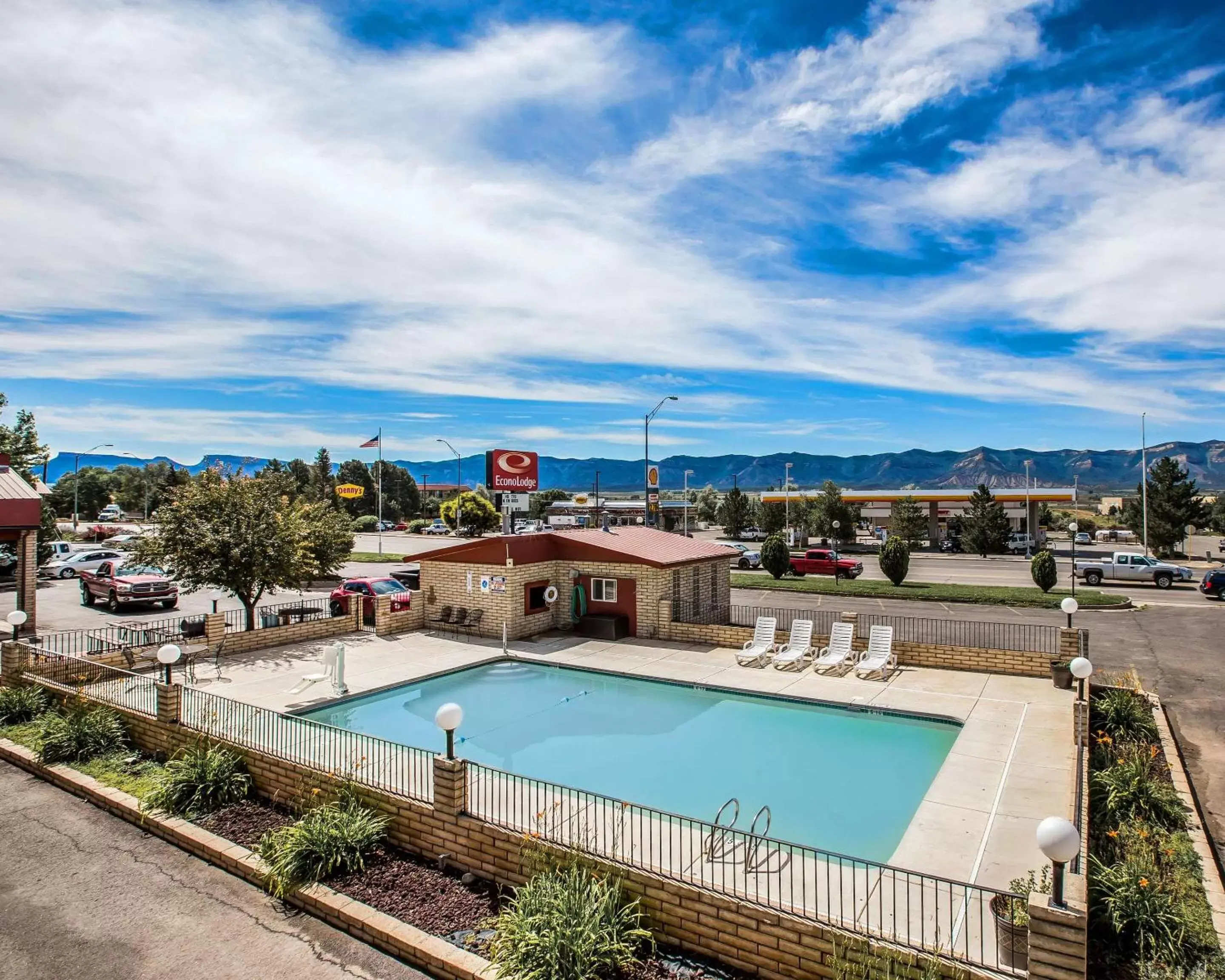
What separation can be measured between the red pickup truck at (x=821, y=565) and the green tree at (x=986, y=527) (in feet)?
58.7

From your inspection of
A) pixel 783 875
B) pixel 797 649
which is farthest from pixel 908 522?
pixel 783 875

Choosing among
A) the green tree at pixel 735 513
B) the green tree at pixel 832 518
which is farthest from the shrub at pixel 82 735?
the green tree at pixel 735 513

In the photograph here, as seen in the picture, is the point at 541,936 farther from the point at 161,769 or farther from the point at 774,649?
the point at 774,649

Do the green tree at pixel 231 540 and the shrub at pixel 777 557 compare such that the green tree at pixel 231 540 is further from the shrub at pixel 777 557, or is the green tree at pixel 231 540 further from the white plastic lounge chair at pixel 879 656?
the shrub at pixel 777 557

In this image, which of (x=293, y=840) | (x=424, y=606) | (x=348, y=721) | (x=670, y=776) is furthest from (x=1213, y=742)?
(x=424, y=606)

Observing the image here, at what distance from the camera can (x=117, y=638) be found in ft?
71.2

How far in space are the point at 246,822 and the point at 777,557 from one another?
103ft

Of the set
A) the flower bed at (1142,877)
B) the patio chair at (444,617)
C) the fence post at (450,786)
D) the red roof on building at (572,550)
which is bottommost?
the flower bed at (1142,877)

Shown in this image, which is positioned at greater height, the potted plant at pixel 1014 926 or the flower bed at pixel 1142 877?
the potted plant at pixel 1014 926

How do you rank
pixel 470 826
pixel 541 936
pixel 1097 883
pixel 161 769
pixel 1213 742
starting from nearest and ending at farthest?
pixel 541 936 → pixel 1097 883 → pixel 470 826 → pixel 161 769 → pixel 1213 742

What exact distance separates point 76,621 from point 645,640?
19315 millimetres

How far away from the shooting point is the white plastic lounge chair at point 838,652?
18141 millimetres

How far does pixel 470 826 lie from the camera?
28.1 feet

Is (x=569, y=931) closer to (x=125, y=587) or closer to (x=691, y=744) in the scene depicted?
(x=691, y=744)
